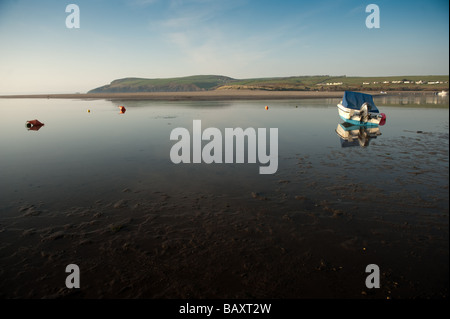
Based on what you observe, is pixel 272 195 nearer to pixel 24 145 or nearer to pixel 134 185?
pixel 134 185

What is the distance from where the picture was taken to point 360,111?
91.2ft

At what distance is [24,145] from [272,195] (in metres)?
21.1

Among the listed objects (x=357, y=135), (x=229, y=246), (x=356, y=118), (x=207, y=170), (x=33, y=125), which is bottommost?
(x=229, y=246)

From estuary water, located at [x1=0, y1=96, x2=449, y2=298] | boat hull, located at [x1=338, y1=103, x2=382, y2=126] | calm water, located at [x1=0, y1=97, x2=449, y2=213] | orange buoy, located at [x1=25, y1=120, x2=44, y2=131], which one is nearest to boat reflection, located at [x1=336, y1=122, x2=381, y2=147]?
boat hull, located at [x1=338, y1=103, x2=382, y2=126]

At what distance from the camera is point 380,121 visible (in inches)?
1065

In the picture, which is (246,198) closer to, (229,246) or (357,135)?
(229,246)

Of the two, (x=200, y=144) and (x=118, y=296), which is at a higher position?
(x=200, y=144)

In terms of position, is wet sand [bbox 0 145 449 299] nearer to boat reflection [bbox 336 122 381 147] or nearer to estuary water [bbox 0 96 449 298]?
estuary water [bbox 0 96 449 298]

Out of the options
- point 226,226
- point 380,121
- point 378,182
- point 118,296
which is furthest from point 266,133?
point 118,296

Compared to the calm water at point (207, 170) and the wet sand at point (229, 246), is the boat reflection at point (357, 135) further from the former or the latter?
the wet sand at point (229, 246)

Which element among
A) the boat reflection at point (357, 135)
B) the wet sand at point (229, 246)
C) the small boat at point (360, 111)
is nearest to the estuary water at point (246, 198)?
the wet sand at point (229, 246)

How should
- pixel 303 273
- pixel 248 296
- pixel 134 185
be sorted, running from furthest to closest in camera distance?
1. pixel 134 185
2. pixel 303 273
3. pixel 248 296

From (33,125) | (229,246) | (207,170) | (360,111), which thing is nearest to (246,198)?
(229,246)
